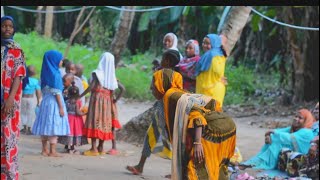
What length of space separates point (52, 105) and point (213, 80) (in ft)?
6.48

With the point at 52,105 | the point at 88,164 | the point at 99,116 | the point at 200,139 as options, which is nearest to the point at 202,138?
the point at 200,139

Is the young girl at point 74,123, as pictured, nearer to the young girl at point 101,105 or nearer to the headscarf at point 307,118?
the young girl at point 101,105

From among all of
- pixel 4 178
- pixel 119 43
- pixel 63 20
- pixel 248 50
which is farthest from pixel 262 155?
pixel 63 20

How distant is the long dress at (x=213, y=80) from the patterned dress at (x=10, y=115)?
3.07 m

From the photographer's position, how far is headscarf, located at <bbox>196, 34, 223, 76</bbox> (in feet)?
23.0

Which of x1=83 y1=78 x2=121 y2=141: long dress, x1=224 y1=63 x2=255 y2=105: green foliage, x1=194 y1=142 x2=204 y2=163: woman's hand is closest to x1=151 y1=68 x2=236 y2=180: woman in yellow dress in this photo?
x1=194 y1=142 x2=204 y2=163: woman's hand

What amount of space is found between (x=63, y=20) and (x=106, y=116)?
19.6 m

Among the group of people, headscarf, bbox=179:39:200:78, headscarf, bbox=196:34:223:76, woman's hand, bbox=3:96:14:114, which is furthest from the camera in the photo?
headscarf, bbox=179:39:200:78

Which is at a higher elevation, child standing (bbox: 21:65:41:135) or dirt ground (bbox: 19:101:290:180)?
child standing (bbox: 21:65:41:135)

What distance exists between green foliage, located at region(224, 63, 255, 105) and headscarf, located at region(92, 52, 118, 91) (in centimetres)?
803

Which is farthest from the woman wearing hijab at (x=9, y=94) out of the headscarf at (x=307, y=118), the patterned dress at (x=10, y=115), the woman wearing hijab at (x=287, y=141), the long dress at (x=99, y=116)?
the headscarf at (x=307, y=118)

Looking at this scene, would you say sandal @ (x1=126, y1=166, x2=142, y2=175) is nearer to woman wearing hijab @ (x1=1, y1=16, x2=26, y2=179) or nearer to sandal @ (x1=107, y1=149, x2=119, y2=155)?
sandal @ (x1=107, y1=149, x2=119, y2=155)

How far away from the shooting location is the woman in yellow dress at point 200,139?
4.54 metres
